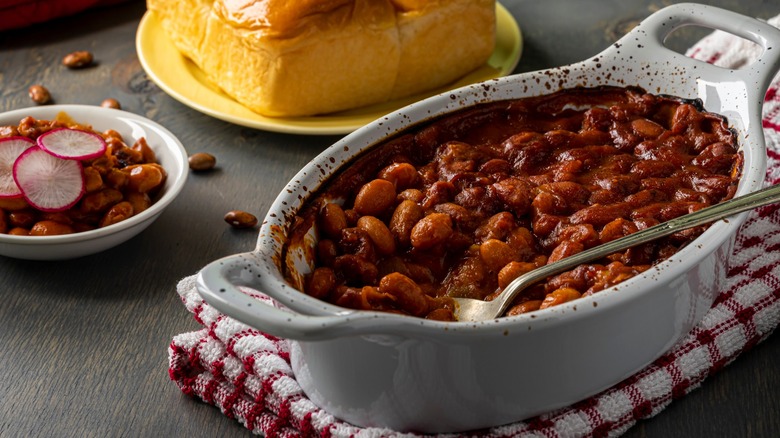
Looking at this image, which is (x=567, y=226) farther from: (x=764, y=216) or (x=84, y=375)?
(x=84, y=375)

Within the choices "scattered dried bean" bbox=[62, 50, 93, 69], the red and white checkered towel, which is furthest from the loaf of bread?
the red and white checkered towel

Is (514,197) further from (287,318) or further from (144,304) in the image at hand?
(144,304)

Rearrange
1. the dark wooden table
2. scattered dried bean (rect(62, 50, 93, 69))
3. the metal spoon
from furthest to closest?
scattered dried bean (rect(62, 50, 93, 69)) < the dark wooden table < the metal spoon

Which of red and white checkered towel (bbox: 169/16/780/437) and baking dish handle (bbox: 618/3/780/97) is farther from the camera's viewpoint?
baking dish handle (bbox: 618/3/780/97)

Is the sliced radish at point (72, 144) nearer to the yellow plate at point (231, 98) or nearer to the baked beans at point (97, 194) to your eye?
the baked beans at point (97, 194)

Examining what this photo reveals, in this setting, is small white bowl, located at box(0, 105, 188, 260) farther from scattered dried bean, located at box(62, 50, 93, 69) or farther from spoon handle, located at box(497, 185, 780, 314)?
spoon handle, located at box(497, 185, 780, 314)

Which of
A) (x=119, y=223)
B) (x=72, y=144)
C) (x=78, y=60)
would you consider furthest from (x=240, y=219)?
(x=78, y=60)

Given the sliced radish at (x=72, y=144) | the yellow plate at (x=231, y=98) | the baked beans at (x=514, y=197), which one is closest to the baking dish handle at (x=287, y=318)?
the baked beans at (x=514, y=197)
